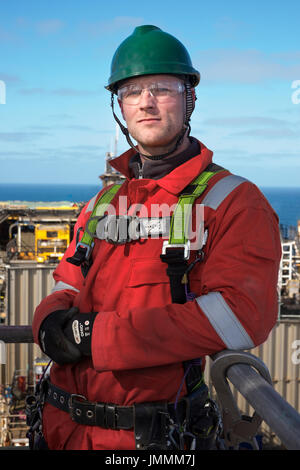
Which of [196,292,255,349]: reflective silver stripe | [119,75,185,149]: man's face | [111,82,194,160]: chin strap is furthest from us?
[111,82,194,160]: chin strap

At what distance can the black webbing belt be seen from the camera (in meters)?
2.30

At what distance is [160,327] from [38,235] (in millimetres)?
17132

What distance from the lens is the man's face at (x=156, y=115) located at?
8.46 feet

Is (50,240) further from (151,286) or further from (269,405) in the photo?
(269,405)

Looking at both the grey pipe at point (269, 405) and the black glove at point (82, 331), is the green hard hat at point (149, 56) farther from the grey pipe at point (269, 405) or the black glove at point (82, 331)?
the grey pipe at point (269, 405)

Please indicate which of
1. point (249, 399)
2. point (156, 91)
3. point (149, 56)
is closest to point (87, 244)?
point (156, 91)

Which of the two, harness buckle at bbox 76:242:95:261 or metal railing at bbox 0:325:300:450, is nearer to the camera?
metal railing at bbox 0:325:300:450

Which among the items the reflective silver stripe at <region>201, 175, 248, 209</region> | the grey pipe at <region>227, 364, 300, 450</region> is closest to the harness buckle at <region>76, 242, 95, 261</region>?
the reflective silver stripe at <region>201, 175, 248, 209</region>

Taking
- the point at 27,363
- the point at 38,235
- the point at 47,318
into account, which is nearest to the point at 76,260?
the point at 47,318

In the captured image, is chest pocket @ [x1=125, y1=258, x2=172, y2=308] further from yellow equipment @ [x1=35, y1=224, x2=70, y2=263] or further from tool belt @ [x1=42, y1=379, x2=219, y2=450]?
yellow equipment @ [x1=35, y1=224, x2=70, y2=263]

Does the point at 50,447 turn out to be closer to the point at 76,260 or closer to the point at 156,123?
the point at 76,260

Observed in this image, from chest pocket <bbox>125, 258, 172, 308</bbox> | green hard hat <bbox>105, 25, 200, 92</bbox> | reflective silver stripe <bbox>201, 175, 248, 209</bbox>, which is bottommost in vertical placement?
chest pocket <bbox>125, 258, 172, 308</bbox>

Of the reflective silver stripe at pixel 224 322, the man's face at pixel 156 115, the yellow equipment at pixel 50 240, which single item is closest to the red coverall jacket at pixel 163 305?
the reflective silver stripe at pixel 224 322

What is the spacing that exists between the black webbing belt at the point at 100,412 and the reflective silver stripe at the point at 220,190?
3.17ft
